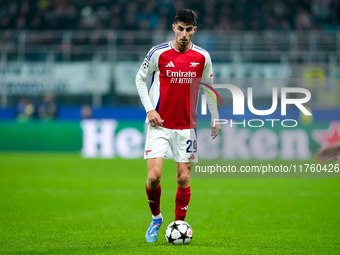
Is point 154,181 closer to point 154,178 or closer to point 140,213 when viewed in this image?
point 154,178

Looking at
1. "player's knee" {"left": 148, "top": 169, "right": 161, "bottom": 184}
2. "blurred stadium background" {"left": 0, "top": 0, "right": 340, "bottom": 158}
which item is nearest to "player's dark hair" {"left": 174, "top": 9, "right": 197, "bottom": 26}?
"player's knee" {"left": 148, "top": 169, "right": 161, "bottom": 184}

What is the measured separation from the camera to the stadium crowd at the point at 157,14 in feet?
78.3

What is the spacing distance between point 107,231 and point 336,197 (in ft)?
17.9

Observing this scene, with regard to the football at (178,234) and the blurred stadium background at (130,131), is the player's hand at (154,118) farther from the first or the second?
the blurred stadium background at (130,131)

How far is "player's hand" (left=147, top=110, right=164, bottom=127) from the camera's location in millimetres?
6395

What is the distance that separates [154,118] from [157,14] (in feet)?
60.2

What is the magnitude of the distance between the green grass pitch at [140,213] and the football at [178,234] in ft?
0.35

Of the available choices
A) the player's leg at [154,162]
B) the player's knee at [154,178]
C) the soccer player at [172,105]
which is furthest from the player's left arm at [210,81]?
the player's knee at [154,178]

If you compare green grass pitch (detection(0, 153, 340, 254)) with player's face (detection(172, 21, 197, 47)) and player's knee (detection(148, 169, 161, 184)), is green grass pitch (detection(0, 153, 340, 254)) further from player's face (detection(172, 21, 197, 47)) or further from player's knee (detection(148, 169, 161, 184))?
player's face (detection(172, 21, 197, 47))

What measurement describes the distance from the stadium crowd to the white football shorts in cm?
1714

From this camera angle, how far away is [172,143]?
661cm

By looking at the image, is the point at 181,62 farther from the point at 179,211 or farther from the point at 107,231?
the point at 107,231

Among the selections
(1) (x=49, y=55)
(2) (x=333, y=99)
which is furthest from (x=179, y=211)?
(1) (x=49, y=55)

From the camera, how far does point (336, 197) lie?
1125cm
